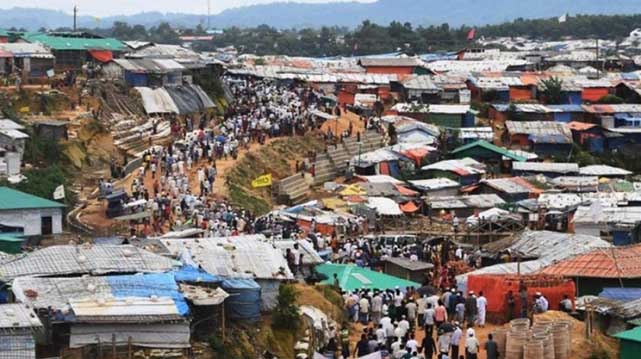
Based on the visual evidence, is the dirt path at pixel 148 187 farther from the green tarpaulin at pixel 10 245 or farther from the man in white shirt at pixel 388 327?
the man in white shirt at pixel 388 327

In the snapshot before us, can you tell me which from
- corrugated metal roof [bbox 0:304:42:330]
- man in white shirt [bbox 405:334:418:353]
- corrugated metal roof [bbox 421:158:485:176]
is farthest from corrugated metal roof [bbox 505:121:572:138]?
corrugated metal roof [bbox 0:304:42:330]

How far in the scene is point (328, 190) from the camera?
3369 cm

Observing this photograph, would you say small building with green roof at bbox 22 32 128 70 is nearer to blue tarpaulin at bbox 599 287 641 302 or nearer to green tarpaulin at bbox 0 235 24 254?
green tarpaulin at bbox 0 235 24 254

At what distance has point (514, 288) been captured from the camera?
60.5 ft

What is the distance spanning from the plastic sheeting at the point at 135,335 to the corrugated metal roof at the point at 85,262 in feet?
5.66

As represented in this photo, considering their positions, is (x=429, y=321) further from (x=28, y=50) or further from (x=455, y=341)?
(x=28, y=50)

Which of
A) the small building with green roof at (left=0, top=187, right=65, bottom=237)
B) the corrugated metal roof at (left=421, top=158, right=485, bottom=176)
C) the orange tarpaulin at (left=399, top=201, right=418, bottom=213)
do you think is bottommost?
the orange tarpaulin at (left=399, top=201, right=418, bottom=213)

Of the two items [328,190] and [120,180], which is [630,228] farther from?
[120,180]

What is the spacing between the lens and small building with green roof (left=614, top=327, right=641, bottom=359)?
1580cm

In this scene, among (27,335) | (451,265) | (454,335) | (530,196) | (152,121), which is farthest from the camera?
(152,121)

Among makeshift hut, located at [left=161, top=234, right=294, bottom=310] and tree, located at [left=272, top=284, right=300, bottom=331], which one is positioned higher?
makeshift hut, located at [left=161, top=234, right=294, bottom=310]

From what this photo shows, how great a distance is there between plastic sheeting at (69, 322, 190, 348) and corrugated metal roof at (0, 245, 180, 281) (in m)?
1.72

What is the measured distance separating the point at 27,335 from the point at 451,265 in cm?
1173

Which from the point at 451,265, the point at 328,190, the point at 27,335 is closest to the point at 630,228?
the point at 451,265
